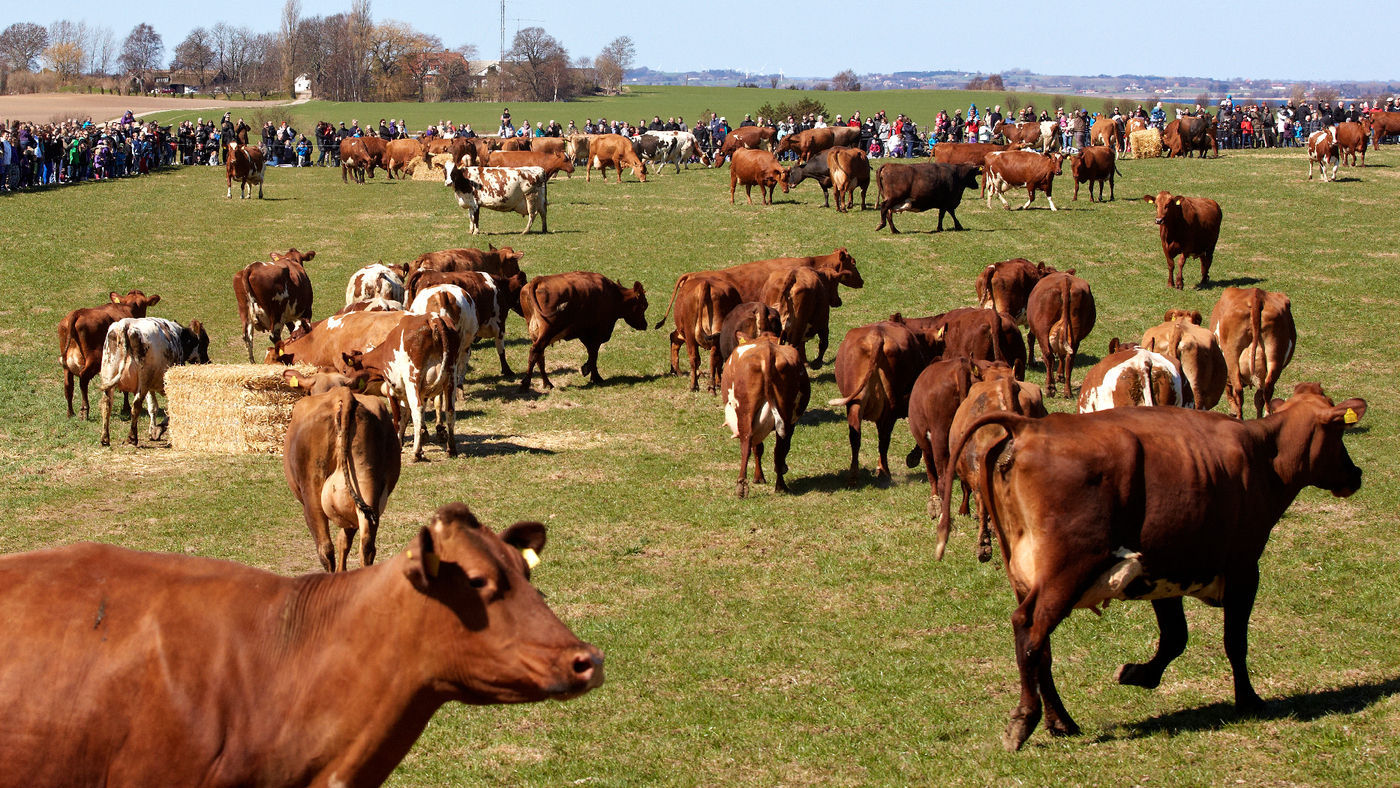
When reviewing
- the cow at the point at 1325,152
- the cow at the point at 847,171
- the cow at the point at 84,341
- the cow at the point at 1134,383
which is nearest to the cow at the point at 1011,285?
the cow at the point at 1134,383

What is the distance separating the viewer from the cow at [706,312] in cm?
1683

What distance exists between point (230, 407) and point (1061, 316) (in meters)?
10.5

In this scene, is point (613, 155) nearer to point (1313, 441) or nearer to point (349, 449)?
point (349, 449)

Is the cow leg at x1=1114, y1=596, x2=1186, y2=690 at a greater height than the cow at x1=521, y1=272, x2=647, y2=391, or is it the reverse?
the cow at x1=521, y1=272, x2=647, y2=391

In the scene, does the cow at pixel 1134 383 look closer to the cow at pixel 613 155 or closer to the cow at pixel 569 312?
the cow at pixel 569 312

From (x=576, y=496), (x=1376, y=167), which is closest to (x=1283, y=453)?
(x=576, y=496)

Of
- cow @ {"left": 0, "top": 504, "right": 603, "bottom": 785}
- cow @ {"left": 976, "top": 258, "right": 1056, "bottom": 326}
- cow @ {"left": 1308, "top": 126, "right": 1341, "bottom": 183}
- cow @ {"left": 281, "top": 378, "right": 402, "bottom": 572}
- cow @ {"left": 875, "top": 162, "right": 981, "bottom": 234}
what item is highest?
cow @ {"left": 1308, "top": 126, "right": 1341, "bottom": 183}

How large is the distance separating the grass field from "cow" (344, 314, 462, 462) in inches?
25.8

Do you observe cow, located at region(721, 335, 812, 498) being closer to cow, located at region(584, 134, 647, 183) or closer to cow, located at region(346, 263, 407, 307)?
cow, located at region(346, 263, 407, 307)

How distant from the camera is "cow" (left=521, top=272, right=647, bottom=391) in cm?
1786

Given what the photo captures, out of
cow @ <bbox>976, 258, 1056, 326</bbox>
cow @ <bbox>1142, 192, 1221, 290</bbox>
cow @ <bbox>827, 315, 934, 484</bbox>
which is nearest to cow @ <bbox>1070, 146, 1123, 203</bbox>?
cow @ <bbox>1142, 192, 1221, 290</bbox>

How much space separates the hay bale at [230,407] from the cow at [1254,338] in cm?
1098

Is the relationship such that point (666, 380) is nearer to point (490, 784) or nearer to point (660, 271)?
point (660, 271)

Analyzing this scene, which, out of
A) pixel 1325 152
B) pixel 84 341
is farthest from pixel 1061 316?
pixel 1325 152
